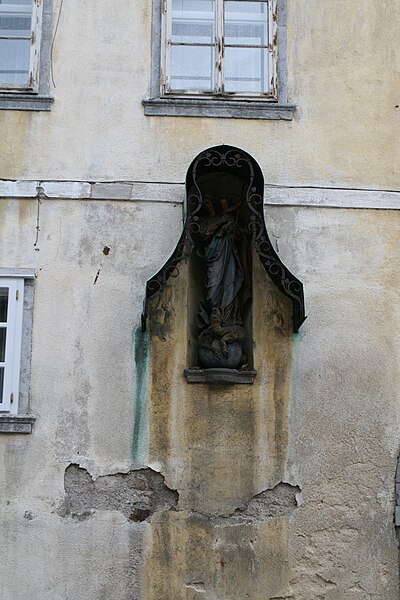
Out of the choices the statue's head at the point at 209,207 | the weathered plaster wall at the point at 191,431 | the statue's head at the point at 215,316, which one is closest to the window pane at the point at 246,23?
the statue's head at the point at 209,207

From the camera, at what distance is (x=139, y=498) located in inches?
297

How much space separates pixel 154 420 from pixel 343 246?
219 cm

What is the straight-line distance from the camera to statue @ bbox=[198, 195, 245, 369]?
7770 mm

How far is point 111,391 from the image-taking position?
7.72 metres

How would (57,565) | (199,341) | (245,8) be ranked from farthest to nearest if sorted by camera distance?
(245,8), (199,341), (57,565)

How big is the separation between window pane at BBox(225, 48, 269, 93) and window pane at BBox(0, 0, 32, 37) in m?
1.81

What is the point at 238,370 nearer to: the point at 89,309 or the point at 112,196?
the point at 89,309

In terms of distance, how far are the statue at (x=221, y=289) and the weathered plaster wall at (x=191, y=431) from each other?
0.63ft

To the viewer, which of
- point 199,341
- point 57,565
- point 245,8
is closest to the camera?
point 57,565

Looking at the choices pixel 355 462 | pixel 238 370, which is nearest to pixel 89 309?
pixel 238 370

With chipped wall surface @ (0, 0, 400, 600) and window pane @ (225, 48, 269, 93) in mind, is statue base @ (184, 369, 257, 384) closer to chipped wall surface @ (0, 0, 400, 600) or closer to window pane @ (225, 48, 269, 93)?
chipped wall surface @ (0, 0, 400, 600)

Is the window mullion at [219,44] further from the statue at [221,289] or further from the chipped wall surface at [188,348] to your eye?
the statue at [221,289]

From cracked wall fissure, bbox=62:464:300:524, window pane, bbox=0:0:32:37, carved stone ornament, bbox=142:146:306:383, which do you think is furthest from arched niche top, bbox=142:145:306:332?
window pane, bbox=0:0:32:37

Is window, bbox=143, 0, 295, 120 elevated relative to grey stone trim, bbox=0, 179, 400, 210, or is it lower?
elevated
